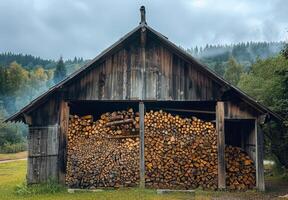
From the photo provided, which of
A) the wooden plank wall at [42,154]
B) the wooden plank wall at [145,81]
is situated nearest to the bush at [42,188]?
the wooden plank wall at [42,154]

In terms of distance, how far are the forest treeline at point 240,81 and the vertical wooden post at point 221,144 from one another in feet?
8.52

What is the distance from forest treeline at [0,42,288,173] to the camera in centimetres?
1944

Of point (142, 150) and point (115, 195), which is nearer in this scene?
point (115, 195)

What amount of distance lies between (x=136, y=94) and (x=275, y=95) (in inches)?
290

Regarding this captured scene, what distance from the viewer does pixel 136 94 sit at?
662 inches

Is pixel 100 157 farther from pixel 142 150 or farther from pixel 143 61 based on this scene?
pixel 143 61

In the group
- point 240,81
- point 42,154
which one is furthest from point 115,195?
point 240,81

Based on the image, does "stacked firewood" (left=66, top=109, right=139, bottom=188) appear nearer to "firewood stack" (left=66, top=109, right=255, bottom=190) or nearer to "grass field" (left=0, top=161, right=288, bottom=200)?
"firewood stack" (left=66, top=109, right=255, bottom=190)

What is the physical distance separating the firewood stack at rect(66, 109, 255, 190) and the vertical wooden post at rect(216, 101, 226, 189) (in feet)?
0.60

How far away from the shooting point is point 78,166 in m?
16.6

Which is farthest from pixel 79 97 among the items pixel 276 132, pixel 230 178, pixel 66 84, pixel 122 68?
pixel 276 132

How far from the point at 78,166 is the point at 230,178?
6.61 m

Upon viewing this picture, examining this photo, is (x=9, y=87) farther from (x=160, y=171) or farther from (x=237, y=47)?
(x=237, y=47)

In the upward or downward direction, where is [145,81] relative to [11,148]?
upward
